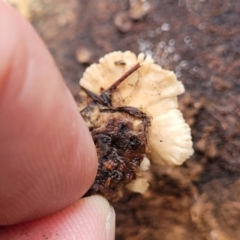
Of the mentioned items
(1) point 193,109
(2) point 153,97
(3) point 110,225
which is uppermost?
(2) point 153,97

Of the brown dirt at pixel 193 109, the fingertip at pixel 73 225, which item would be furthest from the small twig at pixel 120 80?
the fingertip at pixel 73 225

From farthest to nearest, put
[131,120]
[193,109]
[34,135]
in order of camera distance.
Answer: [193,109] < [131,120] < [34,135]

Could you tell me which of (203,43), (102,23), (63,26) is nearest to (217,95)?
(203,43)

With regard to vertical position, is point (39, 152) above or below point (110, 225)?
above

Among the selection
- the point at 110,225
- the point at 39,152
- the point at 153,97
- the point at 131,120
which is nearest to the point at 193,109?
the point at 153,97

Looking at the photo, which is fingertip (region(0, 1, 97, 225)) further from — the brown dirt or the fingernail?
the brown dirt

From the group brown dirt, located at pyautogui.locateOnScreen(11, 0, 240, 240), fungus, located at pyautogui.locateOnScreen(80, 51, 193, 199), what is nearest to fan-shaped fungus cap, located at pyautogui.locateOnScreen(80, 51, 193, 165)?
fungus, located at pyautogui.locateOnScreen(80, 51, 193, 199)

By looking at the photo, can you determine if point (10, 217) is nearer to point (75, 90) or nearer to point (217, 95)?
point (75, 90)

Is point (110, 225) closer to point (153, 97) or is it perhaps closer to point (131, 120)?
point (131, 120)
